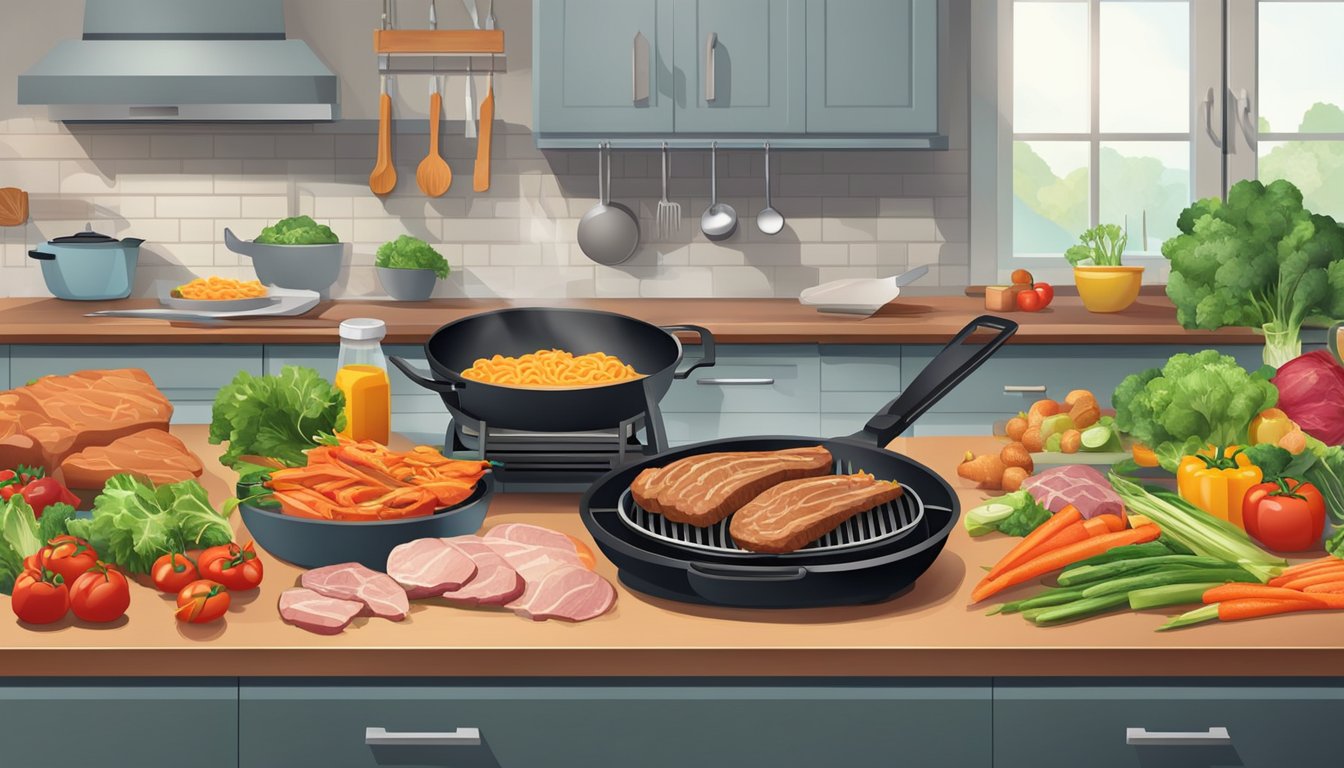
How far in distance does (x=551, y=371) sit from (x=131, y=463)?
0.64 metres

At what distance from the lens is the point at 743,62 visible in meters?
4.16

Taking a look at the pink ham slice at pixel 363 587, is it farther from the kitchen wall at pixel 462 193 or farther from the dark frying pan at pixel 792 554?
the kitchen wall at pixel 462 193

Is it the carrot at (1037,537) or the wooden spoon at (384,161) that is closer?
the carrot at (1037,537)

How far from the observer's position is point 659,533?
1.45 m

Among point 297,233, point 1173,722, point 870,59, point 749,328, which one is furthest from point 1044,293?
point 1173,722

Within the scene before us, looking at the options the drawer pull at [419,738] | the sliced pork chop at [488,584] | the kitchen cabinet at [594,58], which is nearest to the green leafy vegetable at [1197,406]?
the sliced pork chop at [488,584]

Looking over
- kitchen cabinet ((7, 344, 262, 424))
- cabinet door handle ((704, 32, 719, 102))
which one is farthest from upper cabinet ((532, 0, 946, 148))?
kitchen cabinet ((7, 344, 262, 424))

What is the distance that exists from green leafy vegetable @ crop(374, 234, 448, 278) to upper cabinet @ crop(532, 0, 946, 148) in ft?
1.90

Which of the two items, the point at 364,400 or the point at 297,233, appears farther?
the point at 297,233

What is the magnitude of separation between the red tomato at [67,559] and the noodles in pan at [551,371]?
75 centimetres

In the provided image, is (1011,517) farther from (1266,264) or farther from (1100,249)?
(1100,249)

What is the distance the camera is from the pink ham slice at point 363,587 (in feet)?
4.37

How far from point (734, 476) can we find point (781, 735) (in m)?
0.33

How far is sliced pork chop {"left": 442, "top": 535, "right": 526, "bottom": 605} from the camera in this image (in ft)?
4.44
